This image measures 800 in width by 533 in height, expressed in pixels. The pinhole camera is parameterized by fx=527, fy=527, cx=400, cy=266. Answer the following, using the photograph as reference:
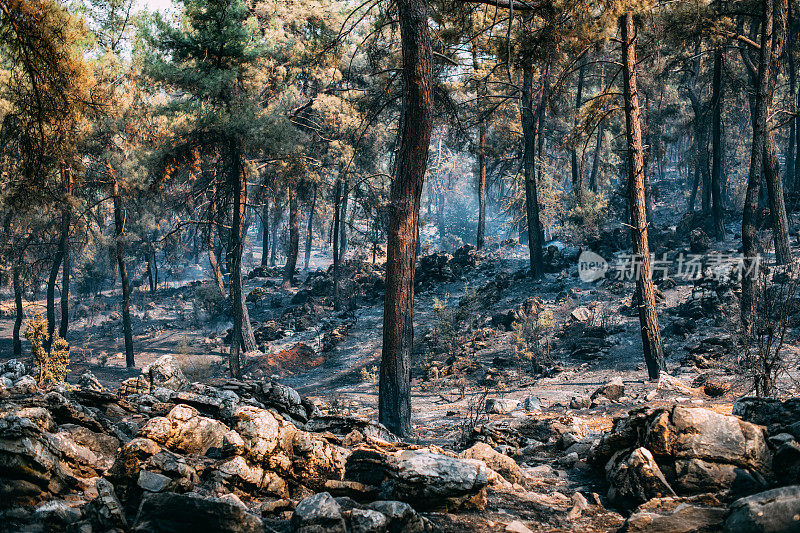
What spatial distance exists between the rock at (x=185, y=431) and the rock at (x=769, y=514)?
158 inches

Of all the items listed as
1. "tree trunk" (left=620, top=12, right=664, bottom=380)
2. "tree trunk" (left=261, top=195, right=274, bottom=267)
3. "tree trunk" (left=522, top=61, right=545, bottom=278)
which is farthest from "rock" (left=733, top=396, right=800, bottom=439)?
"tree trunk" (left=261, top=195, right=274, bottom=267)

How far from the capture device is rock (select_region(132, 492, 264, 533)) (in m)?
3.30

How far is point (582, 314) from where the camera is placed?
16.3 meters

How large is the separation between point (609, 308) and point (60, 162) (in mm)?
14844

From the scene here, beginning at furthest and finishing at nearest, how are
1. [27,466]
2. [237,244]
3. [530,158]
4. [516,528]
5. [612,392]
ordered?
1. [530,158]
2. [237,244]
3. [612,392]
4. [27,466]
5. [516,528]

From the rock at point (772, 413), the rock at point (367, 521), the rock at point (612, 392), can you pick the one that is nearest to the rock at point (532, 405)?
the rock at point (612, 392)

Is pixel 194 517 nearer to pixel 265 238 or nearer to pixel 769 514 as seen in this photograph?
pixel 769 514

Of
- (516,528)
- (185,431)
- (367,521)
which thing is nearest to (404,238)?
(185,431)

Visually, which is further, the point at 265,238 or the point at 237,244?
the point at 265,238

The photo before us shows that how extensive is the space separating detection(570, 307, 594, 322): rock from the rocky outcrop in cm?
1200

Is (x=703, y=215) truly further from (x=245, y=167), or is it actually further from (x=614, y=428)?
(x=614, y=428)

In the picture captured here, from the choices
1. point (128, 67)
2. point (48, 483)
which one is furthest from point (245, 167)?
point (48, 483)

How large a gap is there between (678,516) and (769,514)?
2.14 ft

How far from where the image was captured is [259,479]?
14.3 ft
